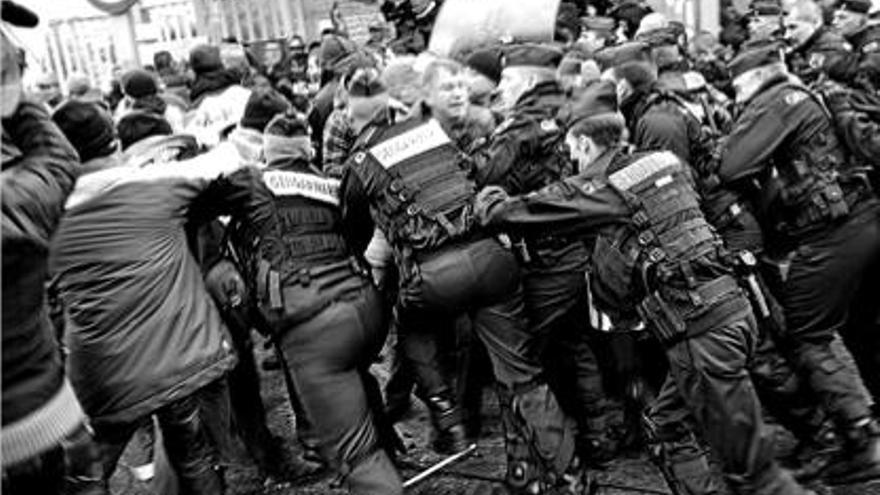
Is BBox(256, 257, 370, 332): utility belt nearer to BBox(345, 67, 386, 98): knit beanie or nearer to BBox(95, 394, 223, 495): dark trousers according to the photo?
BBox(95, 394, 223, 495): dark trousers

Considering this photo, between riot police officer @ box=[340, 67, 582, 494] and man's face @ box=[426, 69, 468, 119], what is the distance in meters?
0.45

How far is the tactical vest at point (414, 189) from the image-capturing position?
4.53m

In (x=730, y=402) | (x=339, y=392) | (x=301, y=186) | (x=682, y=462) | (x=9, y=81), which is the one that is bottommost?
(x=682, y=462)

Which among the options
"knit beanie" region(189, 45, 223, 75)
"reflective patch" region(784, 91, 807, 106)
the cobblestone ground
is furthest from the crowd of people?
"knit beanie" region(189, 45, 223, 75)

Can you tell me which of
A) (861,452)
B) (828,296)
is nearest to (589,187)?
(828,296)

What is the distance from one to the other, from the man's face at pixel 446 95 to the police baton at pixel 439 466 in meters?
1.86

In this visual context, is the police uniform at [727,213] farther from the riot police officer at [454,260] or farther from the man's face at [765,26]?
the riot police officer at [454,260]

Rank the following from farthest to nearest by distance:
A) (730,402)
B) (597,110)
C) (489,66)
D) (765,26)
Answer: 1. (489,66)
2. (765,26)
3. (597,110)
4. (730,402)

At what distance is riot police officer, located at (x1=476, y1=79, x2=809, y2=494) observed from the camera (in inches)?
152

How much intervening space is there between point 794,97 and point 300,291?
2514 millimetres

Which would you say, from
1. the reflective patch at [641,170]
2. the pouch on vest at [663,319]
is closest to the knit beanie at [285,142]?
the reflective patch at [641,170]

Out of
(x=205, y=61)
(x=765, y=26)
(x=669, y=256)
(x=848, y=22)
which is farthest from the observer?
(x=205, y=61)

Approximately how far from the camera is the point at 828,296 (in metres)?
4.81

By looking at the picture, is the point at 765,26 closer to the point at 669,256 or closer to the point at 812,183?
the point at 812,183
